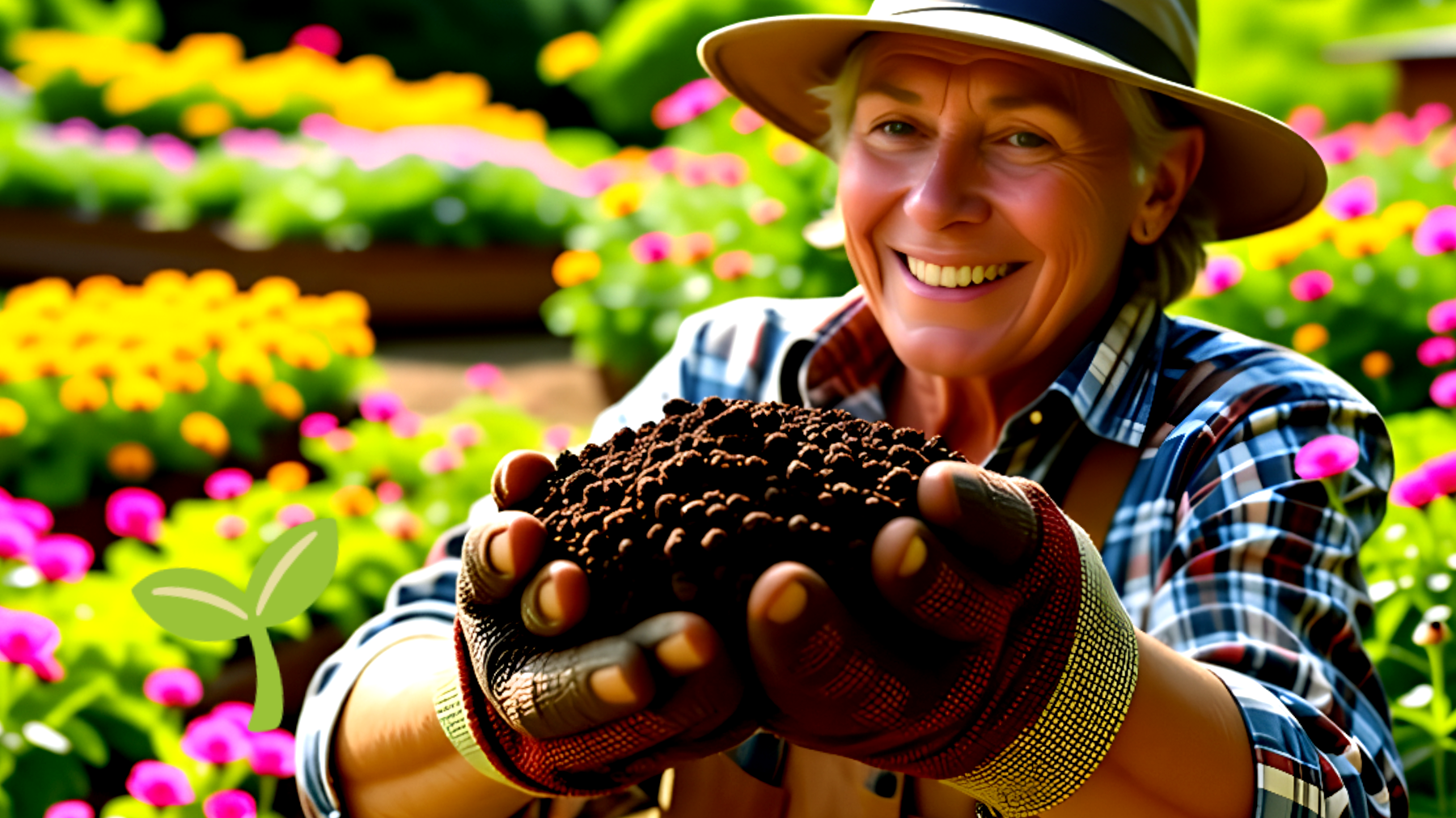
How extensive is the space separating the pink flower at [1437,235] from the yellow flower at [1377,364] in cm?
24

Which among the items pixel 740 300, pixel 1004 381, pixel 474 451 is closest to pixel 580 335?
A: pixel 474 451

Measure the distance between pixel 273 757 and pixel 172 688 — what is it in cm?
27

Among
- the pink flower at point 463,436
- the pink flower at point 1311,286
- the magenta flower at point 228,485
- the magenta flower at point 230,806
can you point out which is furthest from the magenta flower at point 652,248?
the magenta flower at point 230,806

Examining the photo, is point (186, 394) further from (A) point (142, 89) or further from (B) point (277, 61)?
(B) point (277, 61)

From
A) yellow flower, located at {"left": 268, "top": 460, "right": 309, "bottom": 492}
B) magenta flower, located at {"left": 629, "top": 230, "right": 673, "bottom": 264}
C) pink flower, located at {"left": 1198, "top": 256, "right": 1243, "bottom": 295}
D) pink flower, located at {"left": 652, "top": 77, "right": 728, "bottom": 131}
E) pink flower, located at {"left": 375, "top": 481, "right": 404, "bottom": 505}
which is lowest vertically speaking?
pink flower, located at {"left": 375, "top": 481, "right": 404, "bottom": 505}

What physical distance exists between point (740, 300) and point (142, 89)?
23.2ft

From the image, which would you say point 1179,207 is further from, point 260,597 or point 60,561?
point 60,561

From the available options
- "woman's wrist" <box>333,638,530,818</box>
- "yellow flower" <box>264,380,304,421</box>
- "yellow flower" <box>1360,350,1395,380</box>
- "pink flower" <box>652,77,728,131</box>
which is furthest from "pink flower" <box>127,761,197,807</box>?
"pink flower" <box>652,77,728,131</box>

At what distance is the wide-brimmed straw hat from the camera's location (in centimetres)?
138

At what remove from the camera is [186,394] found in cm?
343

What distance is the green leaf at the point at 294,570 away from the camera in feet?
3.48

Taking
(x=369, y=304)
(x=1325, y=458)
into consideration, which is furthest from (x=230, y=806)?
(x=369, y=304)

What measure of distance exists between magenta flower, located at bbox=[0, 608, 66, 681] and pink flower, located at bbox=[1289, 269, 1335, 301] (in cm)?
249

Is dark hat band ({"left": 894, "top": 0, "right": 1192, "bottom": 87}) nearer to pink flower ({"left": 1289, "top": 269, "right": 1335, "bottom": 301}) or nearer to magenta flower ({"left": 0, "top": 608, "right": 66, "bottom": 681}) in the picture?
pink flower ({"left": 1289, "top": 269, "right": 1335, "bottom": 301})
